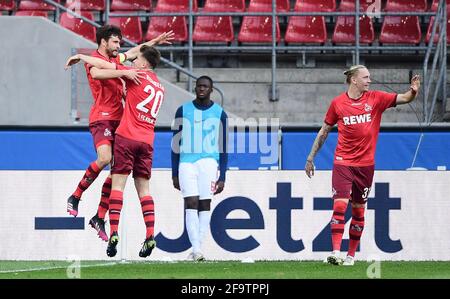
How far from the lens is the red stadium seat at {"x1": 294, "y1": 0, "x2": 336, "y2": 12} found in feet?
65.2

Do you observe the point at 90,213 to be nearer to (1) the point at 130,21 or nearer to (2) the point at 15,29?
(2) the point at 15,29

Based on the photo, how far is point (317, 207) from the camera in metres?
15.4

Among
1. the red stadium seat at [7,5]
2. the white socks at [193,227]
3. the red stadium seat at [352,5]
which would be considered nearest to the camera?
the white socks at [193,227]

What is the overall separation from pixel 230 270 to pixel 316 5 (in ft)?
28.3

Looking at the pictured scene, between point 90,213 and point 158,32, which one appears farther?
Answer: point 158,32

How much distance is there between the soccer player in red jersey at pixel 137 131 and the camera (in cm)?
1248

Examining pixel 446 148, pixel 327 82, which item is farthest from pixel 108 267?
pixel 327 82

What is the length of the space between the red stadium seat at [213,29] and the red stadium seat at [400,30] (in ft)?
8.30

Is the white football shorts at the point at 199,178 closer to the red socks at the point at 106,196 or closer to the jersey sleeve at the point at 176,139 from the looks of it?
the jersey sleeve at the point at 176,139

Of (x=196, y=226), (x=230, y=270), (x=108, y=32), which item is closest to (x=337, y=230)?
(x=230, y=270)

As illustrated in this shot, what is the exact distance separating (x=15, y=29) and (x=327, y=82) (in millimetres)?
5046

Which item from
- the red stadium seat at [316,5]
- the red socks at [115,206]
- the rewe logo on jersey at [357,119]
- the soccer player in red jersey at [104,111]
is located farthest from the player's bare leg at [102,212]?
the red stadium seat at [316,5]
